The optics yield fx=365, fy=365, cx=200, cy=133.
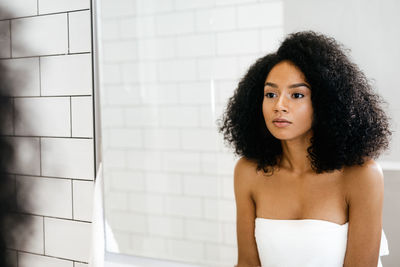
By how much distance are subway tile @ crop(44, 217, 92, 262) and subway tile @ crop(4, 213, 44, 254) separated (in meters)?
0.03

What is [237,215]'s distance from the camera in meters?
0.96

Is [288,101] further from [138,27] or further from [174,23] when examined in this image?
[138,27]

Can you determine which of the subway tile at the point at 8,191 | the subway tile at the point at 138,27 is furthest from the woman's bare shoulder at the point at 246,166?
the subway tile at the point at 8,191

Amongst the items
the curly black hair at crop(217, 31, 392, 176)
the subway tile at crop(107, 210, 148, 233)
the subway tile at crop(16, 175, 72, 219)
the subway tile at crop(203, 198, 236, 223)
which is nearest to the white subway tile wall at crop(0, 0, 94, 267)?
the subway tile at crop(16, 175, 72, 219)

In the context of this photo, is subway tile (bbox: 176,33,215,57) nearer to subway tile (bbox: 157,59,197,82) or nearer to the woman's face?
subway tile (bbox: 157,59,197,82)

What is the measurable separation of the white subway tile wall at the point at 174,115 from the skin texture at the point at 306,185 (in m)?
0.12

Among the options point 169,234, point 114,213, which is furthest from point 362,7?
point 114,213

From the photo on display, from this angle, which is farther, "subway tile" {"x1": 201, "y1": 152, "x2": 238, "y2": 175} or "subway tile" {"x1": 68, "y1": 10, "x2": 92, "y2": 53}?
"subway tile" {"x1": 68, "y1": 10, "x2": 92, "y2": 53}

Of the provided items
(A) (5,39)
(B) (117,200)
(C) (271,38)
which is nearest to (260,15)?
(C) (271,38)

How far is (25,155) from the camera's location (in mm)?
1274

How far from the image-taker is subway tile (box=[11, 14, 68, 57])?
1.20 m

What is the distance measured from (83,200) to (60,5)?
644 mm

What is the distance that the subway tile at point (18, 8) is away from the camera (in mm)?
1229

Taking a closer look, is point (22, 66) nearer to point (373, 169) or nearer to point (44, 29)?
point (44, 29)
